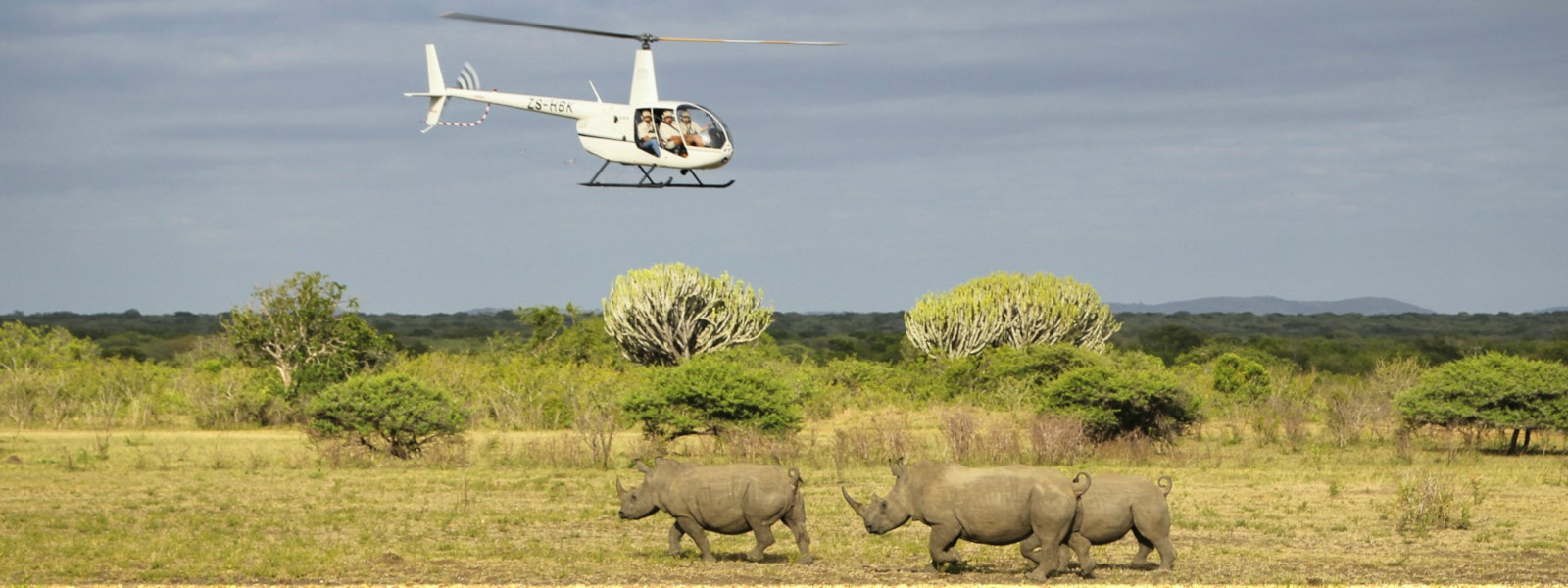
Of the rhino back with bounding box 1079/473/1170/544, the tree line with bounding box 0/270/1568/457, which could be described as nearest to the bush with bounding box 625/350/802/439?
the tree line with bounding box 0/270/1568/457

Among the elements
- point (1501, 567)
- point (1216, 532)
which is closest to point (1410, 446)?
point (1216, 532)

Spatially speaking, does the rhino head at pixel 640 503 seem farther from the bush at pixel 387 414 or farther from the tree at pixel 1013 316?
the tree at pixel 1013 316

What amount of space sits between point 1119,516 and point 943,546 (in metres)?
1.53

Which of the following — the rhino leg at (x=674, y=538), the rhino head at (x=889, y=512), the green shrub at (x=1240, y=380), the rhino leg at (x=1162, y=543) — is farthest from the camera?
the green shrub at (x=1240, y=380)

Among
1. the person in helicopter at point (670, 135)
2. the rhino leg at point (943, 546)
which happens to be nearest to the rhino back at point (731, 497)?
the rhino leg at point (943, 546)

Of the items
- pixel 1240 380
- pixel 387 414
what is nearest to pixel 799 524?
pixel 387 414

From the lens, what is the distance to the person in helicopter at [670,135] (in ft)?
84.0

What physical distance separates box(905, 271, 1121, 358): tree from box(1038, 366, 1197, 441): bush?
54.4ft

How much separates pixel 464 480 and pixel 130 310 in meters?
181

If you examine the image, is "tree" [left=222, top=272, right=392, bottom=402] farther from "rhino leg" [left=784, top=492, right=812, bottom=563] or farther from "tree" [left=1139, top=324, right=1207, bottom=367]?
"tree" [left=1139, top=324, right=1207, bottom=367]

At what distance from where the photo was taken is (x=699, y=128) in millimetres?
25562

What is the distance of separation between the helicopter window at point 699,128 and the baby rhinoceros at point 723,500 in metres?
12.8

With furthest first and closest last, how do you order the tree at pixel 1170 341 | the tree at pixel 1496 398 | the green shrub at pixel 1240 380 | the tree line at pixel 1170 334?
the tree at pixel 1170 341 < the tree line at pixel 1170 334 < the green shrub at pixel 1240 380 < the tree at pixel 1496 398

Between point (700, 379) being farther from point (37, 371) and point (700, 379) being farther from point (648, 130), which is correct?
point (37, 371)
